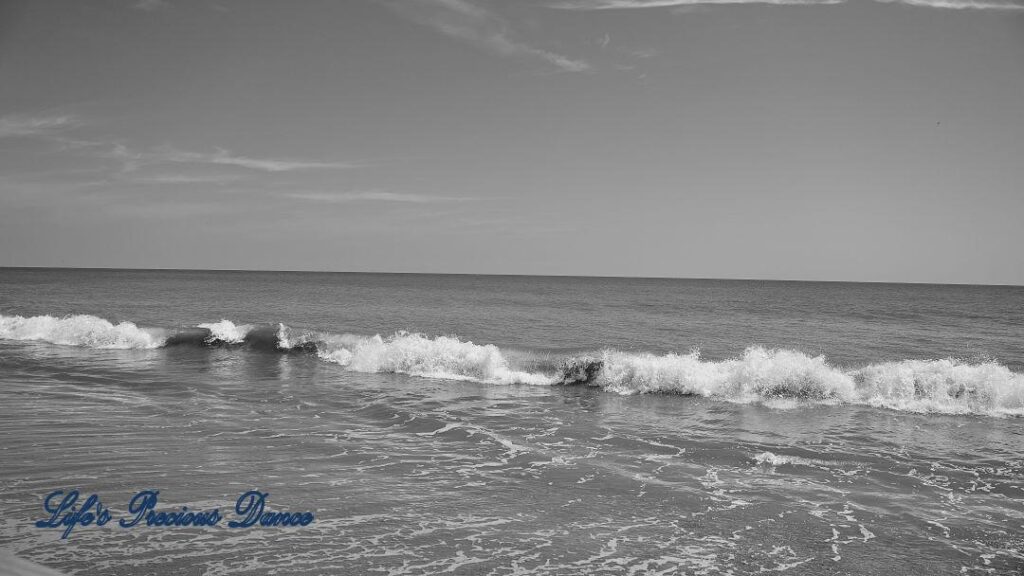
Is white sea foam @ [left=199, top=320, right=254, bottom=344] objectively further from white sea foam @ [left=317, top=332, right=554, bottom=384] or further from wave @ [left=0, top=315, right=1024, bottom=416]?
white sea foam @ [left=317, top=332, right=554, bottom=384]

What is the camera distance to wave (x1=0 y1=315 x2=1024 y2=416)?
655 inches

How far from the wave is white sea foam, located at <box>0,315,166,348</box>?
23.3ft

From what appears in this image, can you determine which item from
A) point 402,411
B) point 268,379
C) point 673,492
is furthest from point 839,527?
point 268,379

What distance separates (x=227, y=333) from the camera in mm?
27812

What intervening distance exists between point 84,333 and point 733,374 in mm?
28688

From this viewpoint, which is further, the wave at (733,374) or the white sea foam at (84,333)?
the white sea foam at (84,333)

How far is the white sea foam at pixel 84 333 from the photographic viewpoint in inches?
1054

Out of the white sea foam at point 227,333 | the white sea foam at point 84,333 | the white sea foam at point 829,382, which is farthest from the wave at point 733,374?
the white sea foam at point 84,333

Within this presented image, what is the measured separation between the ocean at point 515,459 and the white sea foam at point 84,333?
2.21 m

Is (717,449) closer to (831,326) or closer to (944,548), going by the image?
(944,548)

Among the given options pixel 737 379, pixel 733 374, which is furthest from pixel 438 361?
pixel 737 379

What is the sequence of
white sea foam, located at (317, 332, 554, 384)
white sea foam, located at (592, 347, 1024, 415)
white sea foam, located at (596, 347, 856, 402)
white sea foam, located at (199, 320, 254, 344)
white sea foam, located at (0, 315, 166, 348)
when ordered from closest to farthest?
white sea foam, located at (592, 347, 1024, 415) < white sea foam, located at (596, 347, 856, 402) < white sea foam, located at (317, 332, 554, 384) < white sea foam, located at (0, 315, 166, 348) < white sea foam, located at (199, 320, 254, 344)

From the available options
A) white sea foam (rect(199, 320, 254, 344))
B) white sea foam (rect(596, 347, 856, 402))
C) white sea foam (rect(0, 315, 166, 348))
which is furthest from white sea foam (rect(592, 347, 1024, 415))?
white sea foam (rect(0, 315, 166, 348))

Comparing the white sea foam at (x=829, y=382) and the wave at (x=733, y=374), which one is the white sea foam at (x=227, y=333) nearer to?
the wave at (x=733, y=374)
